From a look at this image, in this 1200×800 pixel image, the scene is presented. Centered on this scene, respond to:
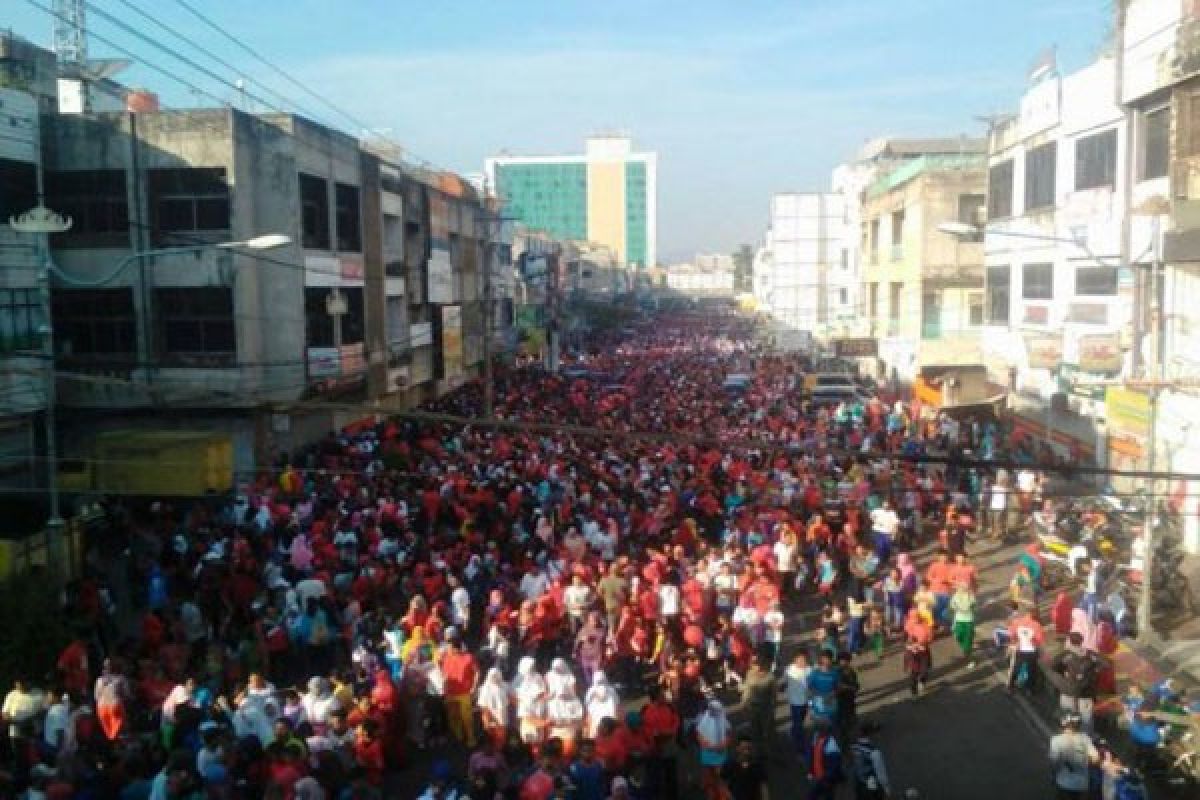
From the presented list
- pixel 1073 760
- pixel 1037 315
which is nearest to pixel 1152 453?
pixel 1073 760

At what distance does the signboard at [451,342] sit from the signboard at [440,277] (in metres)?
0.59

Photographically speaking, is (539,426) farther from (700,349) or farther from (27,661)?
(700,349)

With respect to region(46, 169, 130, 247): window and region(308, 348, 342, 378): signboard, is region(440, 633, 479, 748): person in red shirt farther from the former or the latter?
region(46, 169, 130, 247): window

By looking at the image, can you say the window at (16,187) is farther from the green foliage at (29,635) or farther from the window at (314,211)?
the green foliage at (29,635)

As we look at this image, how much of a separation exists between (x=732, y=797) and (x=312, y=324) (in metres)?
19.5

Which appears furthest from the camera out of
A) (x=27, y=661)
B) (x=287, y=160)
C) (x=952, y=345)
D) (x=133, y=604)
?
(x=952, y=345)

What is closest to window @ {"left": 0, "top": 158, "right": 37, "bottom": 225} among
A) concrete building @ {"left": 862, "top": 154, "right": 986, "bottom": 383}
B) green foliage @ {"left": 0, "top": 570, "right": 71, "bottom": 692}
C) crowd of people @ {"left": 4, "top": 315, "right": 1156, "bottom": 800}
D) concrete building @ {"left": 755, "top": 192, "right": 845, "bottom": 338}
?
crowd of people @ {"left": 4, "top": 315, "right": 1156, "bottom": 800}

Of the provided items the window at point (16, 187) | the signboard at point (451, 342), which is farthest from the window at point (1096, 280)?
the window at point (16, 187)

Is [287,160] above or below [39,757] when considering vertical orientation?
above

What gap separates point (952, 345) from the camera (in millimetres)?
33719

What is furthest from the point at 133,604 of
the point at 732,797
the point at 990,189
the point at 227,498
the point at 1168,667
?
the point at 990,189

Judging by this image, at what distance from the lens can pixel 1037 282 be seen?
2661cm

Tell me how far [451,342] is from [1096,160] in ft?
74.1

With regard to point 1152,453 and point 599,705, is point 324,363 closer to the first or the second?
point 599,705
